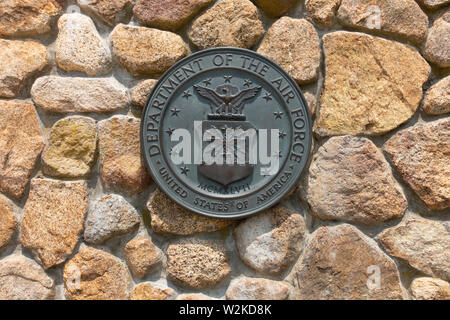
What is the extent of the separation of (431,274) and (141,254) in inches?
48.0

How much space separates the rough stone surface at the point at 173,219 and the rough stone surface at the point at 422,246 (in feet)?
2.35

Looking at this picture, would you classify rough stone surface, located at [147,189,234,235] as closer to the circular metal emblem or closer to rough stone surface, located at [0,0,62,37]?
the circular metal emblem

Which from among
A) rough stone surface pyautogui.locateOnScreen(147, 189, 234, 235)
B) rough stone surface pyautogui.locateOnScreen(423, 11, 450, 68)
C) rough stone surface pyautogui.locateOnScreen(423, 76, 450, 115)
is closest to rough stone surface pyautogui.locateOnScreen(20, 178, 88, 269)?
rough stone surface pyautogui.locateOnScreen(147, 189, 234, 235)

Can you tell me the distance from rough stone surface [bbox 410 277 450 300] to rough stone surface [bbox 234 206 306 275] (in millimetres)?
507

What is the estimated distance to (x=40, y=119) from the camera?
2018 millimetres

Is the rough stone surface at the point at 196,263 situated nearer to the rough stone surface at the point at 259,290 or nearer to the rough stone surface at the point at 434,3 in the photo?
the rough stone surface at the point at 259,290

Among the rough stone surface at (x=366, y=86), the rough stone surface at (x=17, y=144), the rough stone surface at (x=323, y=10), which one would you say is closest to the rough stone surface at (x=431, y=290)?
the rough stone surface at (x=366, y=86)

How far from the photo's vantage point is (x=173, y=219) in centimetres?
196

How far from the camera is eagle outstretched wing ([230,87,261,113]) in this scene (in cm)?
197

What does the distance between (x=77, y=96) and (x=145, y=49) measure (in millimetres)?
354

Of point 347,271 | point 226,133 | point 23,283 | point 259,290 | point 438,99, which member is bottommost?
point 23,283

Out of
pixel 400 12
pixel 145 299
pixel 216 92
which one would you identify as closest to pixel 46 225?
pixel 145 299

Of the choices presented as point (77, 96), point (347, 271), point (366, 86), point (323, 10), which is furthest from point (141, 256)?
point (323, 10)

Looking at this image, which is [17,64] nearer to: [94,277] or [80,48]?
[80,48]
